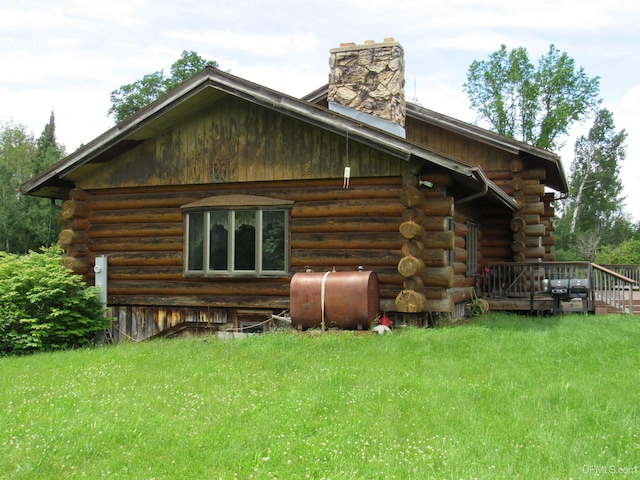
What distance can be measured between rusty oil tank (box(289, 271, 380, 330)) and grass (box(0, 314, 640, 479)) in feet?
2.85

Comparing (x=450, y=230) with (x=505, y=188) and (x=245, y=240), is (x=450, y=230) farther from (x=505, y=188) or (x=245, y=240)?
(x=505, y=188)

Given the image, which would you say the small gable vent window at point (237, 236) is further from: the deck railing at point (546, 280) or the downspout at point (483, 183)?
the deck railing at point (546, 280)

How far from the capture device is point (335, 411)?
7203 mm

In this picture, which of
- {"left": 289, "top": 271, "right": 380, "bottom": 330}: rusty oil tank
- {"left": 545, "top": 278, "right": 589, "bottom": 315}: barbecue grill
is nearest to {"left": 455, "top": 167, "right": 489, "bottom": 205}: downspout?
{"left": 289, "top": 271, "right": 380, "bottom": 330}: rusty oil tank

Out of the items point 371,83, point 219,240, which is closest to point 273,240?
point 219,240

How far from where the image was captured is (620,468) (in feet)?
18.3

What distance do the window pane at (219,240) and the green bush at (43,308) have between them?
2.61 m

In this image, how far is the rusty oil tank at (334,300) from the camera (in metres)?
12.1

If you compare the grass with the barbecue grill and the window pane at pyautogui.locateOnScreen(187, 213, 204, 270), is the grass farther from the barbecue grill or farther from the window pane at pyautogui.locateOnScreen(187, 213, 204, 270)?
the barbecue grill

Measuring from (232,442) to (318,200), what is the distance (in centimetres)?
806

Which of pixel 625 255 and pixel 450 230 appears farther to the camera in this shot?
pixel 625 255

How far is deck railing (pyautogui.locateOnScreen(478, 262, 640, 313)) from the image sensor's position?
1627 cm

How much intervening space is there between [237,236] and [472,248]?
6.85 metres

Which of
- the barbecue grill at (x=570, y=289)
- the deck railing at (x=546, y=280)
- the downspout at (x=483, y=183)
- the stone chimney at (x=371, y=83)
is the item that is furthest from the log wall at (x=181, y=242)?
the deck railing at (x=546, y=280)
